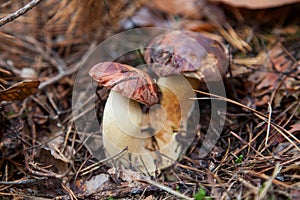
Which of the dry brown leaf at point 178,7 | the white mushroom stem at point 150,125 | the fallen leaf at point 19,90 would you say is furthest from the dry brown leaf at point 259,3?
the fallen leaf at point 19,90

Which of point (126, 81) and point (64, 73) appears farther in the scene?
point (64, 73)

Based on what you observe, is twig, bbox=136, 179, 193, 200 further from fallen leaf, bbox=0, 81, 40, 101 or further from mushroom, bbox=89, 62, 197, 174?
fallen leaf, bbox=0, 81, 40, 101

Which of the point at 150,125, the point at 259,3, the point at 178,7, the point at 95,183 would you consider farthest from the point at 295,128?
the point at 178,7

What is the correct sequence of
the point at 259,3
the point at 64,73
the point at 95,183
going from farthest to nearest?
the point at 259,3 < the point at 64,73 < the point at 95,183

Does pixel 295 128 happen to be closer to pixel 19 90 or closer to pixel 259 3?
pixel 259 3

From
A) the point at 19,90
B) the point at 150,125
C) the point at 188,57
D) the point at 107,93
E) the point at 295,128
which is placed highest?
the point at 19,90

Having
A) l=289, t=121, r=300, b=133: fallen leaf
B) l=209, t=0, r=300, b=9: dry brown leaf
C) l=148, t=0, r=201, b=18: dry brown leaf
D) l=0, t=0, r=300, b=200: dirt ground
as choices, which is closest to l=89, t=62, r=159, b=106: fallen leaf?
l=0, t=0, r=300, b=200: dirt ground

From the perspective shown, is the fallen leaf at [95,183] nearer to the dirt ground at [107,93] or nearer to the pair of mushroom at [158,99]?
the dirt ground at [107,93]
